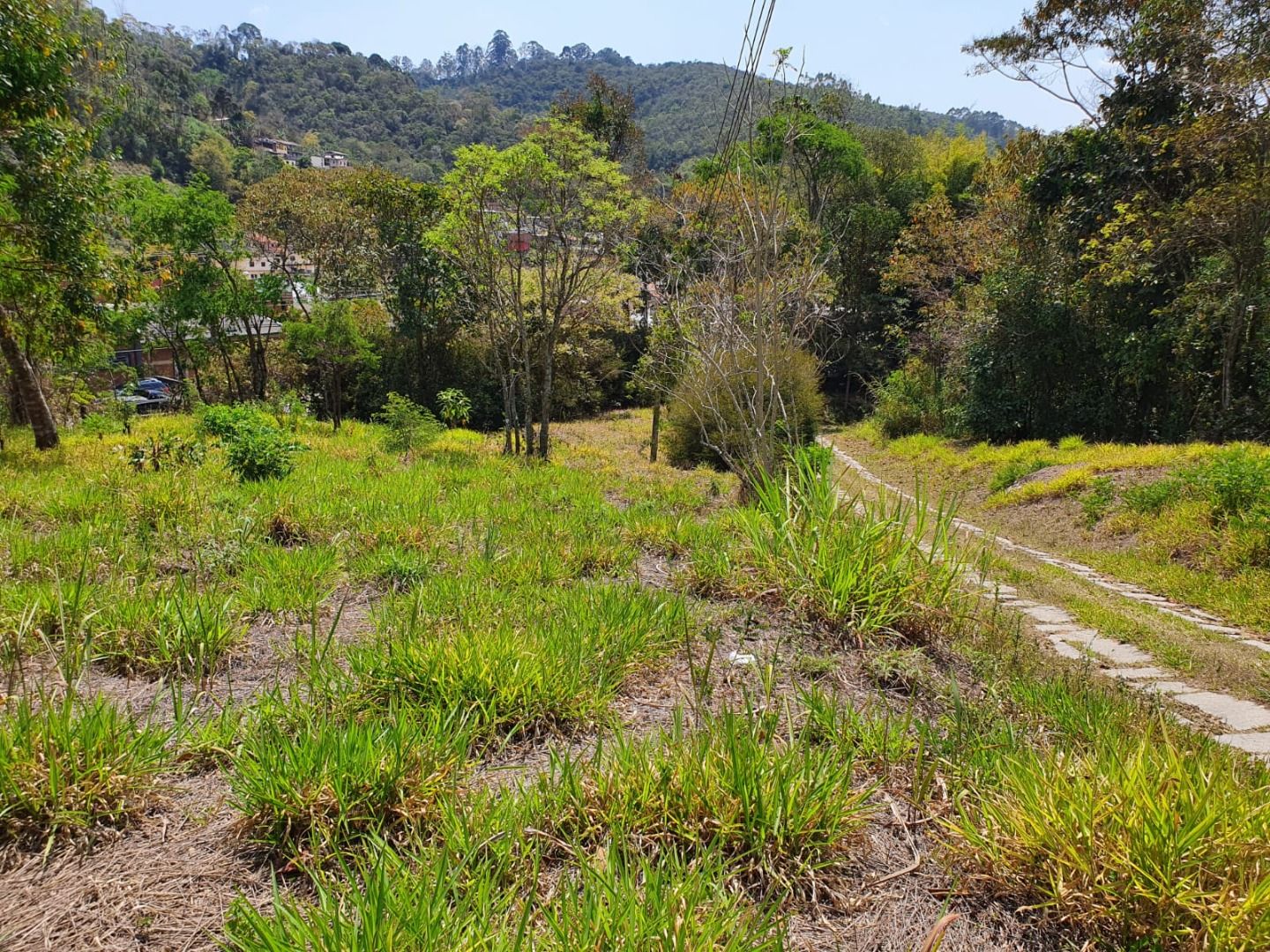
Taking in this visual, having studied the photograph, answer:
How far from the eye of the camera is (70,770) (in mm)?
1720

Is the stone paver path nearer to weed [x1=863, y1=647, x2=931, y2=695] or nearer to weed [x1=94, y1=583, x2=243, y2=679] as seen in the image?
weed [x1=863, y1=647, x2=931, y2=695]

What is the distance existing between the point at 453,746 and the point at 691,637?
1239 mm

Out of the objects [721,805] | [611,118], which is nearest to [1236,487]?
[721,805]

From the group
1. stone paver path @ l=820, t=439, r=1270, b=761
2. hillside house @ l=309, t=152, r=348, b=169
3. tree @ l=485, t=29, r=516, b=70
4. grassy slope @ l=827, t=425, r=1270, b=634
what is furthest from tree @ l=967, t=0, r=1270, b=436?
tree @ l=485, t=29, r=516, b=70

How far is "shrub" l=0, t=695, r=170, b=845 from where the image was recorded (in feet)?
5.35

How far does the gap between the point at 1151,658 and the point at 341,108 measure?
4879 inches

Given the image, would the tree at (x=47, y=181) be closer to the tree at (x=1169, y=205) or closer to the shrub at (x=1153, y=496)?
the shrub at (x=1153, y=496)

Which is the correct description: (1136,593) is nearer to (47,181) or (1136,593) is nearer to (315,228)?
(47,181)

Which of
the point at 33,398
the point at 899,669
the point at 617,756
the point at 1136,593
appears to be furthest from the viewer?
the point at 33,398

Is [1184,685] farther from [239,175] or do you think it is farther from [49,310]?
[239,175]

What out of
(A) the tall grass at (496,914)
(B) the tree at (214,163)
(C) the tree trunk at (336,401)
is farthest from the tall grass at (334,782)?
(B) the tree at (214,163)

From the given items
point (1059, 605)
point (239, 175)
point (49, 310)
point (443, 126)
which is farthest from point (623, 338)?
point (443, 126)

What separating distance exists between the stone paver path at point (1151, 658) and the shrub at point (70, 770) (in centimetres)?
319

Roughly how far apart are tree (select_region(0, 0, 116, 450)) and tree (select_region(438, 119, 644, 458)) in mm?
5555
